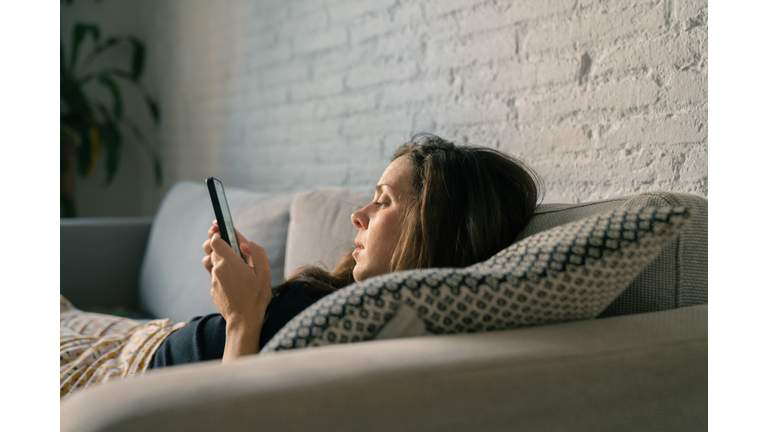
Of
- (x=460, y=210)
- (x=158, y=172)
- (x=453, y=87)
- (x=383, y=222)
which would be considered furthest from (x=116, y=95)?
(x=460, y=210)

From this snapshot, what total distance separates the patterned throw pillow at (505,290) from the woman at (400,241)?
29 cm

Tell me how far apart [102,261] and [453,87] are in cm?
155

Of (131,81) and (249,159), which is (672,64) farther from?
(131,81)

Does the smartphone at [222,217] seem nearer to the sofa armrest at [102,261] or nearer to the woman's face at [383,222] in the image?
the woman's face at [383,222]

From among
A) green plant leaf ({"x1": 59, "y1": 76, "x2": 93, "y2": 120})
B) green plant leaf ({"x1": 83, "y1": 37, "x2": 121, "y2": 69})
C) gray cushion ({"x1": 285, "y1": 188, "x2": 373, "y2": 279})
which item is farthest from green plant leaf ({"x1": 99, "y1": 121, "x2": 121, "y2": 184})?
gray cushion ({"x1": 285, "y1": 188, "x2": 373, "y2": 279})

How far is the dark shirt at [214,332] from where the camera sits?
0.91 meters

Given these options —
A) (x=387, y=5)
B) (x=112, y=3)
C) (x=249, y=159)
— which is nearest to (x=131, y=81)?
(x=112, y=3)

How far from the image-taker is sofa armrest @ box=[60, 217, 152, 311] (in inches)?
85.0

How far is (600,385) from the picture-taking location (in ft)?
1.85

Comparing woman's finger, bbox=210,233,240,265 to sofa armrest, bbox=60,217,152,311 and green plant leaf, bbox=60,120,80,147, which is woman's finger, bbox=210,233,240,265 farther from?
green plant leaf, bbox=60,120,80,147

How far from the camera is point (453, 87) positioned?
1671mm

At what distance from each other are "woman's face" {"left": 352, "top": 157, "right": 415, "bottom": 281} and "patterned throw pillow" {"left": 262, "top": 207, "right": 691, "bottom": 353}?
39 cm
